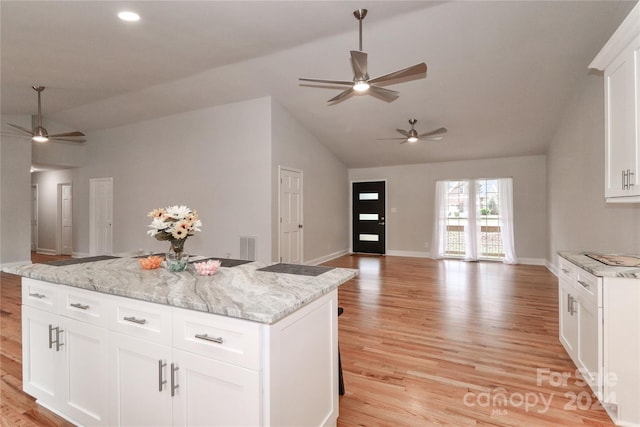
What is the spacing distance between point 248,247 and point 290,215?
1.05m

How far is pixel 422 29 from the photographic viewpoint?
3.70m

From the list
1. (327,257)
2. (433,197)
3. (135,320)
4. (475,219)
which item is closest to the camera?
(135,320)

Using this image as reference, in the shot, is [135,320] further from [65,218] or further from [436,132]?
[65,218]

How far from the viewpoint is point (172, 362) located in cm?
147

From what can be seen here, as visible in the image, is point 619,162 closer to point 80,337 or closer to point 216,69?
point 80,337

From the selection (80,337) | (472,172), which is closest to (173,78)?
(80,337)

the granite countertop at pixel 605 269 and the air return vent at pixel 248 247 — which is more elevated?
the granite countertop at pixel 605 269

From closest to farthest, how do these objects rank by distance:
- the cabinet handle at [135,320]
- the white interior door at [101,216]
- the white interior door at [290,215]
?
the cabinet handle at [135,320] → the white interior door at [290,215] → the white interior door at [101,216]

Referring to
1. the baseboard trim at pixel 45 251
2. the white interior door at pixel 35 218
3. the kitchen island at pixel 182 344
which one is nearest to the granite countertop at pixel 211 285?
the kitchen island at pixel 182 344

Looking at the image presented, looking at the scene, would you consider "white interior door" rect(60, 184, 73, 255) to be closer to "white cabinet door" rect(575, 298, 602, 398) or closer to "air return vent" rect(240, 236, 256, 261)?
"air return vent" rect(240, 236, 256, 261)

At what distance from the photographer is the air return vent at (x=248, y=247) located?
5703 millimetres

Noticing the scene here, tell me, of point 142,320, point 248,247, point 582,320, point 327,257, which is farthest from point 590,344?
point 327,257

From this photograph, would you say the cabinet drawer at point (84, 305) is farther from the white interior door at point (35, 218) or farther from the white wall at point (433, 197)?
the white interior door at point (35, 218)

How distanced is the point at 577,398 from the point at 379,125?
16.7ft
